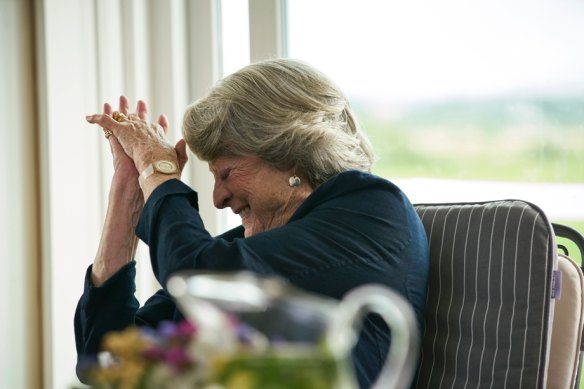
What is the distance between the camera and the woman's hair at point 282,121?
5.82 feet

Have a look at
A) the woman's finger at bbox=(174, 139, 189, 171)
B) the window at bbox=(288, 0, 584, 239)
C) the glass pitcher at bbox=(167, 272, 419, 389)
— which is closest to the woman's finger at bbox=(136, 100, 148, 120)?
the woman's finger at bbox=(174, 139, 189, 171)

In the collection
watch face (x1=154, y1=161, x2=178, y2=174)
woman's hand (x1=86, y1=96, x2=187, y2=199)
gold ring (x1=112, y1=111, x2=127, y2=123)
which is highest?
gold ring (x1=112, y1=111, x2=127, y2=123)

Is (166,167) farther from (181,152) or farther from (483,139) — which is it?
(483,139)

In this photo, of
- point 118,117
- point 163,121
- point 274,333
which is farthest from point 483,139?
point 274,333

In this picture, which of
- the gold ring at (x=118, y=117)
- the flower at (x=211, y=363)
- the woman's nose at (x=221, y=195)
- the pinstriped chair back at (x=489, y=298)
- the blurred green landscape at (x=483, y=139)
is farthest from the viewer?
the blurred green landscape at (x=483, y=139)

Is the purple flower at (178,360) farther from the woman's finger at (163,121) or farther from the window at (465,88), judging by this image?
the window at (465,88)

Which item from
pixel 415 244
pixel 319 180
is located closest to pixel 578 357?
pixel 415 244

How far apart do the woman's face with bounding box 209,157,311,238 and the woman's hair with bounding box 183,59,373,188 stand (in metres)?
0.02

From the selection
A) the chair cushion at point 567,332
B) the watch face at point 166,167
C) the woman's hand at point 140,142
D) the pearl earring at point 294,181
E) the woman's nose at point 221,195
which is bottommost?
the chair cushion at point 567,332

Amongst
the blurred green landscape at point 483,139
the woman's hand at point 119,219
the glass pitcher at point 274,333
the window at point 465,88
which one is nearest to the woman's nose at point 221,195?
the woman's hand at point 119,219

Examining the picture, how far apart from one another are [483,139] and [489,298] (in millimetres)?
925

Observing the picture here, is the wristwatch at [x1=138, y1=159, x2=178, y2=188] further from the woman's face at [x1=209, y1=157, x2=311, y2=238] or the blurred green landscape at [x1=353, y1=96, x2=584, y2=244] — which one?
the blurred green landscape at [x1=353, y1=96, x2=584, y2=244]

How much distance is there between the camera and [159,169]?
175cm

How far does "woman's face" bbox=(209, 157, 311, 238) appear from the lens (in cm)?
181
